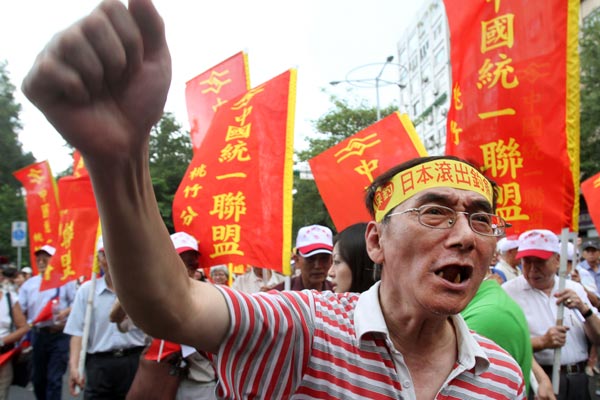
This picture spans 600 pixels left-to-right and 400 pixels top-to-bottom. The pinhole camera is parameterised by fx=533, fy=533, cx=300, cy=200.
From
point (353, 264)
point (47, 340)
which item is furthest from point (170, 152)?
point (353, 264)

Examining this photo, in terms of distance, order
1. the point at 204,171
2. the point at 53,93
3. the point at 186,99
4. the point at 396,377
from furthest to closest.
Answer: the point at 186,99
the point at 204,171
the point at 396,377
the point at 53,93

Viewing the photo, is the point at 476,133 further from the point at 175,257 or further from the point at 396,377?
the point at 175,257

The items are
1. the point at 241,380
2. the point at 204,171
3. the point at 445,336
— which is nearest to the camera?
the point at 241,380

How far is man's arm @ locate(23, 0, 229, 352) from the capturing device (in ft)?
2.47

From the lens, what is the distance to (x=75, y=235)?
17.3 feet

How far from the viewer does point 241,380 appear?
119 centimetres

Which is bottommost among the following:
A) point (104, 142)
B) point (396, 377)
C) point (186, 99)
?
point (396, 377)

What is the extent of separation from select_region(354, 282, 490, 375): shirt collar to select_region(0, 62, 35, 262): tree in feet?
84.0

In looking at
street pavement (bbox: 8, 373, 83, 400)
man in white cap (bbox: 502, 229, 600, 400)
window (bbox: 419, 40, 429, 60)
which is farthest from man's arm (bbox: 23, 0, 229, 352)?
window (bbox: 419, 40, 429, 60)

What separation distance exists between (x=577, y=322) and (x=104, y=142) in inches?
161

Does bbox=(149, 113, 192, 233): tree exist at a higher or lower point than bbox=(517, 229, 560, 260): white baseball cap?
higher

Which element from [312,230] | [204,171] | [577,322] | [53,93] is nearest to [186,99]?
[204,171]

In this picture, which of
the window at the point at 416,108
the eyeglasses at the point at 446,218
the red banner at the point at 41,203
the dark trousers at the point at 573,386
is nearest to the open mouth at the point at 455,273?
the eyeglasses at the point at 446,218

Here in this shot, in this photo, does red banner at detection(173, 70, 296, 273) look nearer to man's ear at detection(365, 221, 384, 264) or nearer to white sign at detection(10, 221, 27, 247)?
man's ear at detection(365, 221, 384, 264)
